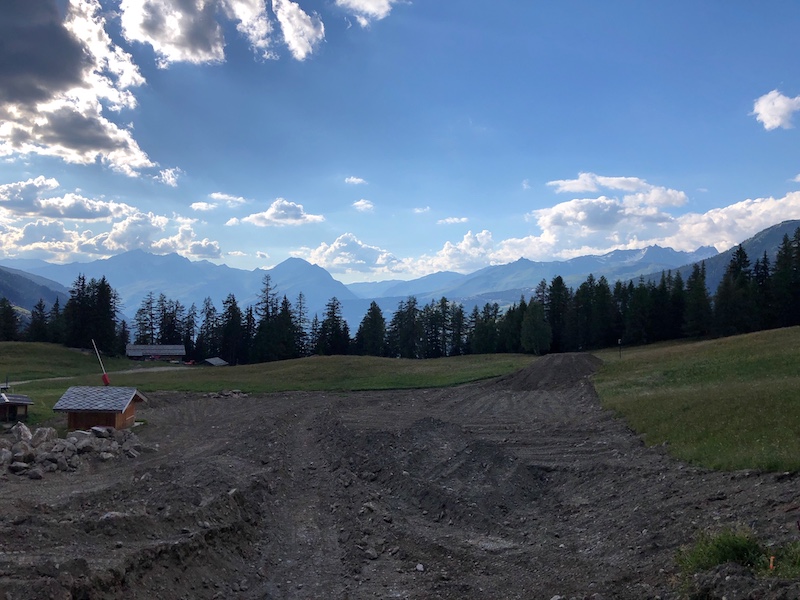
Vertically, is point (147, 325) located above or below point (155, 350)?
above

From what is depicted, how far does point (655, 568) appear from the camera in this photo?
10648 mm

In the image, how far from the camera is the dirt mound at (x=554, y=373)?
149ft

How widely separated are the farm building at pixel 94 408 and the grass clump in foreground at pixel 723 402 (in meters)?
28.6

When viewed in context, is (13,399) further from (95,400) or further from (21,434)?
(21,434)

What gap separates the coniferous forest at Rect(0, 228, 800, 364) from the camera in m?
77.2

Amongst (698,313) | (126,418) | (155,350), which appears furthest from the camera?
(155,350)

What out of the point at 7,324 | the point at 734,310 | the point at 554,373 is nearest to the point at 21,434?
the point at 554,373

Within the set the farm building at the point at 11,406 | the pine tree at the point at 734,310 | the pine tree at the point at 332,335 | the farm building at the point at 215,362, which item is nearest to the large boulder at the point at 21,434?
the farm building at the point at 11,406

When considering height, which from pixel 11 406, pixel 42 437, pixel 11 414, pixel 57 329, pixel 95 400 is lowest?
pixel 42 437

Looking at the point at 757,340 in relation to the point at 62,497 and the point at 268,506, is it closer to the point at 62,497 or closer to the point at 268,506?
the point at 268,506

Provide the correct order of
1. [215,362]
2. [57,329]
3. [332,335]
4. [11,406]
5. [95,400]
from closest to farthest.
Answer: [95,400] → [11,406] → [215,362] → [57,329] → [332,335]

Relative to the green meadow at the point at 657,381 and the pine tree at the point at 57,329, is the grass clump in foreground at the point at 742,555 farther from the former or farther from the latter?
the pine tree at the point at 57,329

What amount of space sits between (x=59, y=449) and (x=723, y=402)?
29.8 meters

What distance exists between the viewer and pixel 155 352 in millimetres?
102625
